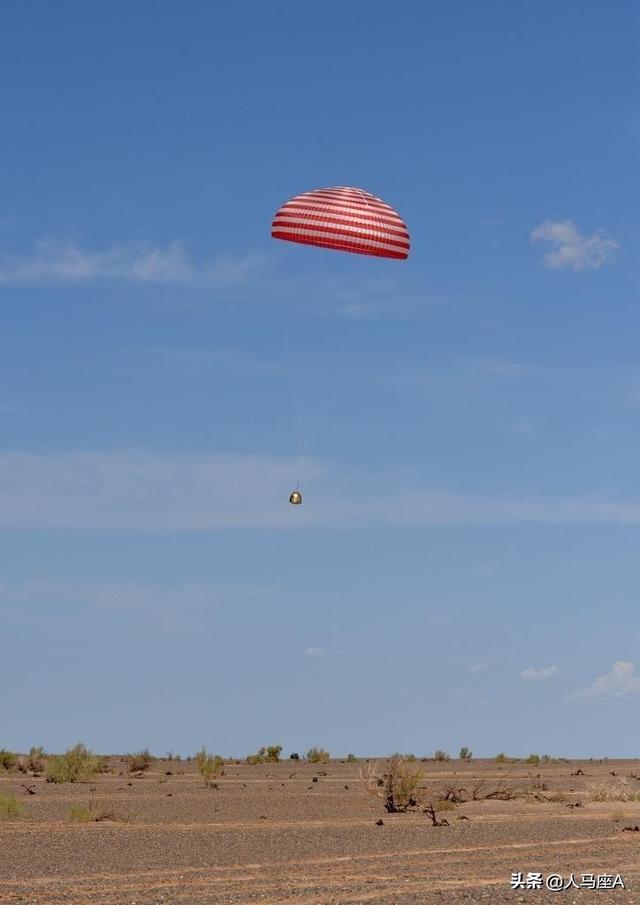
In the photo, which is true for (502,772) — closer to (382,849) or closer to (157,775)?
(157,775)

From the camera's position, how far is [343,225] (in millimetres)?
32969

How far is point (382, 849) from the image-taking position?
25.3 metres

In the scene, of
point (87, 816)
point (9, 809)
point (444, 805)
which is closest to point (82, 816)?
point (87, 816)

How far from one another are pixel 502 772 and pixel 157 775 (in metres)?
15.2

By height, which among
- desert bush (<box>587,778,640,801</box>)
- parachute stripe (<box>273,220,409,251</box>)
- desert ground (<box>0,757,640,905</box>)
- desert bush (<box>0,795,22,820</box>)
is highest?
parachute stripe (<box>273,220,409,251</box>)

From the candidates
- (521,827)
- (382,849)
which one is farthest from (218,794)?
(382,849)

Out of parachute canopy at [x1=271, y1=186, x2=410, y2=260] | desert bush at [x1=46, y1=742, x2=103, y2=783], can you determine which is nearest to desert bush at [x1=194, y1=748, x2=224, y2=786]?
desert bush at [x1=46, y1=742, x2=103, y2=783]

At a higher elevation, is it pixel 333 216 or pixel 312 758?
pixel 333 216

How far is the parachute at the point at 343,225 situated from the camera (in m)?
32.9

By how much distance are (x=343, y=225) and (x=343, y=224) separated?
43mm

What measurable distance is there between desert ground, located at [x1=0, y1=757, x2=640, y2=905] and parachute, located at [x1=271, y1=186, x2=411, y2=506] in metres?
8.65

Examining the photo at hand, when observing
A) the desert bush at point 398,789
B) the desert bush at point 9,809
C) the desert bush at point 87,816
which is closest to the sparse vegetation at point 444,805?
the desert bush at point 398,789

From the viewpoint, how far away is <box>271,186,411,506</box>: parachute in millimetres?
32938

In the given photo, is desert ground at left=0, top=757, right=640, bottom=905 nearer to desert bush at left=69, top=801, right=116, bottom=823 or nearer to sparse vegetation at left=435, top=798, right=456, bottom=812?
desert bush at left=69, top=801, right=116, bottom=823
